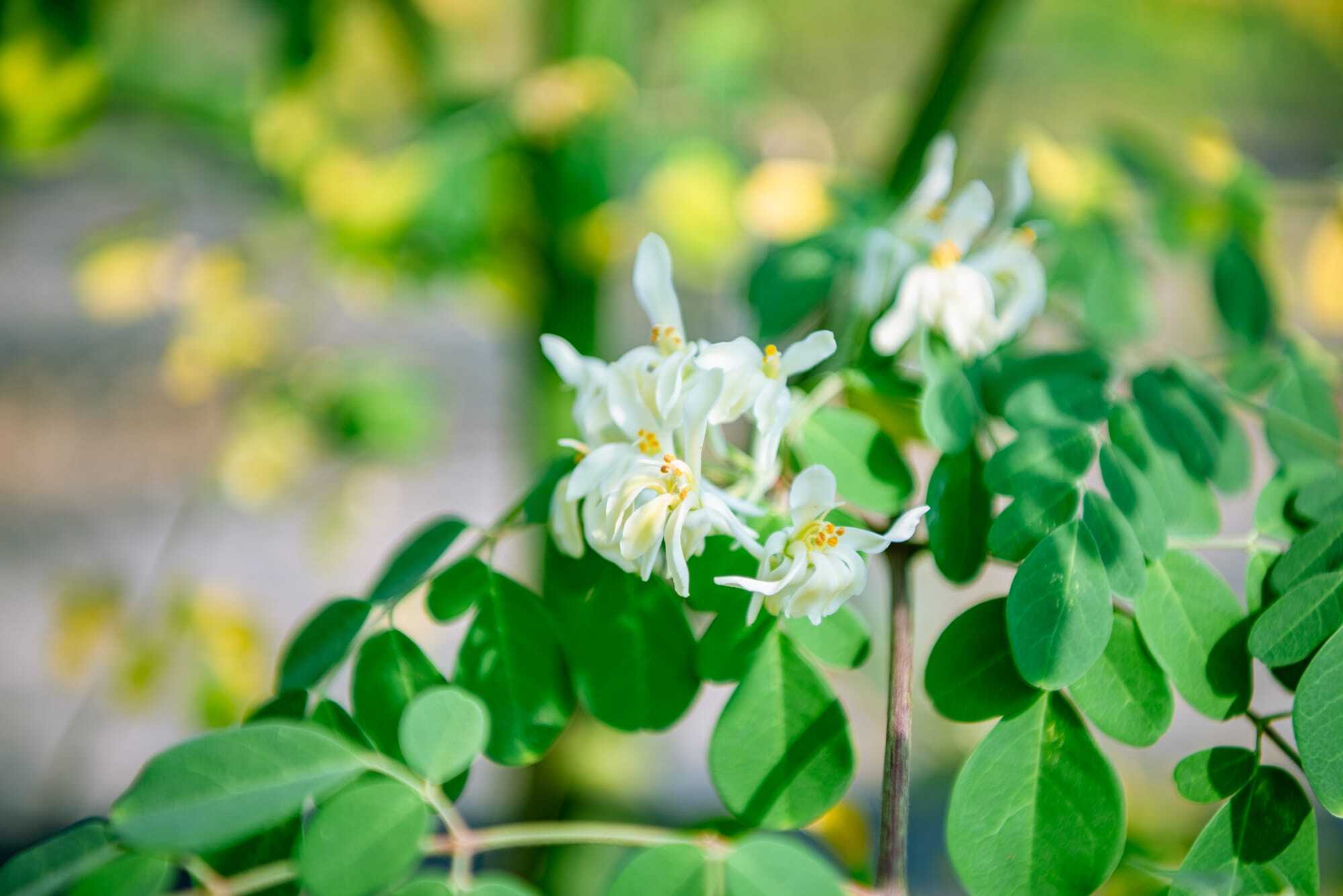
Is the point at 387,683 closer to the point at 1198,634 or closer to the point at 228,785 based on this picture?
the point at 228,785

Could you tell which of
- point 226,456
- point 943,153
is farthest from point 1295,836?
point 226,456

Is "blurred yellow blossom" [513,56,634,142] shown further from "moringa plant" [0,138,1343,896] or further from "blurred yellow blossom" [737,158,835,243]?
"moringa plant" [0,138,1343,896]

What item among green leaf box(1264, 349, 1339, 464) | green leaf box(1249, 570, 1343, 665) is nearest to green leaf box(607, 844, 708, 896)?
green leaf box(1249, 570, 1343, 665)

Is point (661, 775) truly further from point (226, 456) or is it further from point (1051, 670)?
point (1051, 670)

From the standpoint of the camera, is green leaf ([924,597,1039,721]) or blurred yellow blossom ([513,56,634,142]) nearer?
green leaf ([924,597,1039,721])

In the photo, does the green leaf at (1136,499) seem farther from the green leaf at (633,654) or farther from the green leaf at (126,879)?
the green leaf at (126,879)

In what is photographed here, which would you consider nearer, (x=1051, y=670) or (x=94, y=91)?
(x=1051, y=670)
